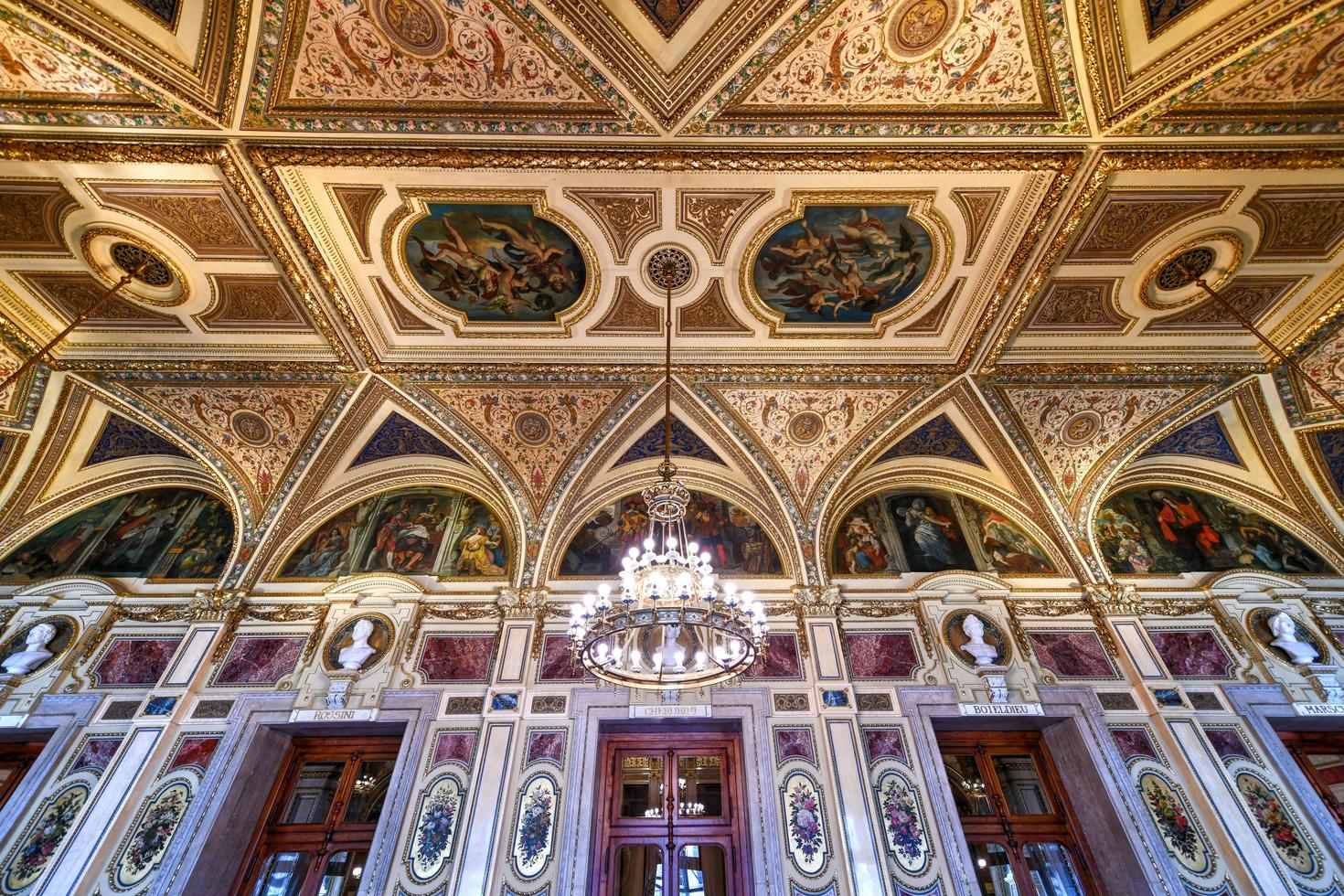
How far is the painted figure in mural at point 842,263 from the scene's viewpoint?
691 cm

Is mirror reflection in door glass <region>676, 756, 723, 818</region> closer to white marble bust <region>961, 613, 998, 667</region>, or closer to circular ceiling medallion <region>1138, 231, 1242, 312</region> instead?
white marble bust <region>961, 613, 998, 667</region>

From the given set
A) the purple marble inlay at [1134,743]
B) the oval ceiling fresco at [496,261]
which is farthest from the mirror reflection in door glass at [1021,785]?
the oval ceiling fresco at [496,261]

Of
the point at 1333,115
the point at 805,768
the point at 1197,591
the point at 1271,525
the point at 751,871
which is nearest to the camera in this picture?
the point at 1333,115

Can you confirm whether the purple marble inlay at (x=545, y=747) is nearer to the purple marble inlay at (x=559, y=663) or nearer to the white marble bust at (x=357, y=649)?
the purple marble inlay at (x=559, y=663)

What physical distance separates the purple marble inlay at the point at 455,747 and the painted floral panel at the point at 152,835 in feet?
8.95

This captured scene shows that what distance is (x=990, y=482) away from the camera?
9.73m

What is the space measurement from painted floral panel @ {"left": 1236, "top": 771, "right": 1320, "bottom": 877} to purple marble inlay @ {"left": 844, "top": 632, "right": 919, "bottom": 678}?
3724mm

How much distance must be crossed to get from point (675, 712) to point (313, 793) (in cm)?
482

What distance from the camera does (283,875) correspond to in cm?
699

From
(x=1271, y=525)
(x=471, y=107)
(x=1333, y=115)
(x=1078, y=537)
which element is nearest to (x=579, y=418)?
(x=471, y=107)

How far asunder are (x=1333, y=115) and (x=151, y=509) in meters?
15.7

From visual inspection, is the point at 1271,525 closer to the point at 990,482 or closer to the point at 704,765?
the point at 990,482

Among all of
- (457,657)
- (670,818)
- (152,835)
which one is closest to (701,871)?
(670,818)

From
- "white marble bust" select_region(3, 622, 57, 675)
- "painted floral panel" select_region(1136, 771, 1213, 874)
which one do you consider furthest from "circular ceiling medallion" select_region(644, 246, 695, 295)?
"white marble bust" select_region(3, 622, 57, 675)
